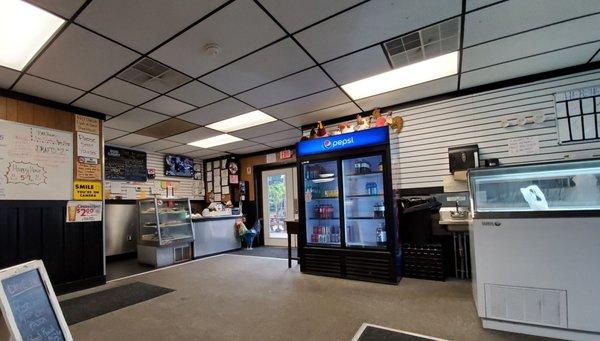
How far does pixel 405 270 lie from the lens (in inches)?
168

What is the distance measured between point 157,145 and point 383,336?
6474mm

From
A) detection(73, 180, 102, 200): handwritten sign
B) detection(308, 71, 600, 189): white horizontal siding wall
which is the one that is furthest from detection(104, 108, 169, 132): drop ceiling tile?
detection(308, 71, 600, 189): white horizontal siding wall

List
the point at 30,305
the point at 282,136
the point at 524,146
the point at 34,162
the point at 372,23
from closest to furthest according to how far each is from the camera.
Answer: the point at 30,305 < the point at 372,23 < the point at 34,162 < the point at 524,146 < the point at 282,136

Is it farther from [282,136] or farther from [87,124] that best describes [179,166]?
[87,124]

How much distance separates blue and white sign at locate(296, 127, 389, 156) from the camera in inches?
163

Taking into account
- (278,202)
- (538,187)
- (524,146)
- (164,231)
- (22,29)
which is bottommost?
(164,231)

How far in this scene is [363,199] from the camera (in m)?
4.80

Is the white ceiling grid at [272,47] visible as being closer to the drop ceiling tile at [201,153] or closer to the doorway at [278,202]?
the drop ceiling tile at [201,153]

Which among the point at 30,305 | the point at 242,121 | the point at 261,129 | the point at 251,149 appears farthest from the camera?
the point at 251,149

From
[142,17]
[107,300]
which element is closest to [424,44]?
[142,17]

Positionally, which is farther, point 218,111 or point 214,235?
point 214,235

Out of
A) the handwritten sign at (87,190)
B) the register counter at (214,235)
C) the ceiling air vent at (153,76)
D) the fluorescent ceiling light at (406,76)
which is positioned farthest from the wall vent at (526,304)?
the register counter at (214,235)

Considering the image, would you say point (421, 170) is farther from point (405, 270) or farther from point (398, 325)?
point (398, 325)

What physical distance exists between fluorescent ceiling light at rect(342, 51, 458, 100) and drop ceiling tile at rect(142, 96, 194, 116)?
101 inches
